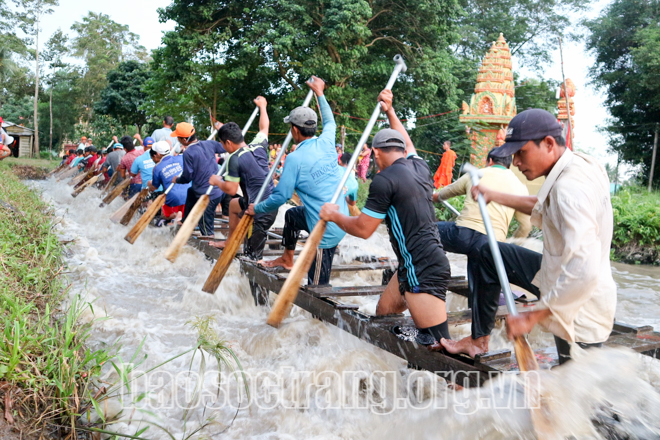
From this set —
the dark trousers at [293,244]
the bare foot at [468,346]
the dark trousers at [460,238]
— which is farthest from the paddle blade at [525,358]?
the dark trousers at [293,244]

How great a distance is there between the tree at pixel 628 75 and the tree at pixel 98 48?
1363 inches

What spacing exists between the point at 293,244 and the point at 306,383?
1.76 m

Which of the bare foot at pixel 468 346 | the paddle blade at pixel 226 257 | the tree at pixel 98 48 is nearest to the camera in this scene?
the bare foot at pixel 468 346

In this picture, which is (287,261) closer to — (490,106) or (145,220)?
(145,220)

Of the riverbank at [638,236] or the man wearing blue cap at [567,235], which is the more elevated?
the man wearing blue cap at [567,235]

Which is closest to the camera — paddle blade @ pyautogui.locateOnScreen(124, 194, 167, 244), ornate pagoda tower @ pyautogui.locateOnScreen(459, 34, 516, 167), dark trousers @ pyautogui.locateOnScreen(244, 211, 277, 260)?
dark trousers @ pyautogui.locateOnScreen(244, 211, 277, 260)

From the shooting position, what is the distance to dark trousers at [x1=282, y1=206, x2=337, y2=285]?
484 cm

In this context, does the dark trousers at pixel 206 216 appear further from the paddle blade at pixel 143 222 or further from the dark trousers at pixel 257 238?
the dark trousers at pixel 257 238

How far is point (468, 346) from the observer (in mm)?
3184

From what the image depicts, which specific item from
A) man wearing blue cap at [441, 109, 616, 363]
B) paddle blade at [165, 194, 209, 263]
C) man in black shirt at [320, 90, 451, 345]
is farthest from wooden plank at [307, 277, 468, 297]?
paddle blade at [165, 194, 209, 263]

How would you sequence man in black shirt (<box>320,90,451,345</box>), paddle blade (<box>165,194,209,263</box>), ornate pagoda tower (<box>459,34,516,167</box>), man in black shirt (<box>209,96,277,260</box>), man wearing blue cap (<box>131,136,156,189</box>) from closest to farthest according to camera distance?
man in black shirt (<box>320,90,451,345</box>) → man in black shirt (<box>209,96,277,260</box>) → paddle blade (<box>165,194,209,263</box>) → man wearing blue cap (<box>131,136,156,189</box>) → ornate pagoda tower (<box>459,34,516,167</box>)

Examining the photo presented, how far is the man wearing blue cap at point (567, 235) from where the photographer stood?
7.71 ft

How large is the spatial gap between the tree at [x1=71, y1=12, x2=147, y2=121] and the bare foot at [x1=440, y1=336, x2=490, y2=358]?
4479 centimetres

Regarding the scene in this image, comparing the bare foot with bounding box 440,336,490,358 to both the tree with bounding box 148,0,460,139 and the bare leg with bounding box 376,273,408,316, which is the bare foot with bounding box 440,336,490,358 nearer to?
the bare leg with bounding box 376,273,408,316
